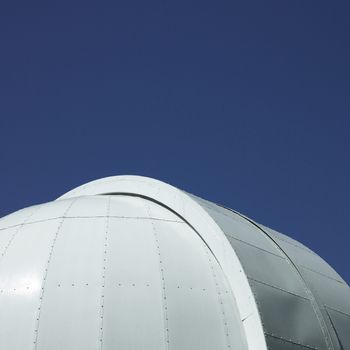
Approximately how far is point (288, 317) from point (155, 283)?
192 centimetres

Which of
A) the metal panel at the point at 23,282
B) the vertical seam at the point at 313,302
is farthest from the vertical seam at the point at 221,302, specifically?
the metal panel at the point at 23,282

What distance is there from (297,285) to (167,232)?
215 centimetres

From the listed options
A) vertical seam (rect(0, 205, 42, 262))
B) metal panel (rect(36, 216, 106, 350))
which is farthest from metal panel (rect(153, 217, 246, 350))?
vertical seam (rect(0, 205, 42, 262))

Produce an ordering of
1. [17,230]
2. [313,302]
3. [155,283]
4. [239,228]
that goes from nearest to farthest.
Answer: [155,283] → [313,302] → [17,230] → [239,228]

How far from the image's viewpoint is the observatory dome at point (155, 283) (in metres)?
7.84

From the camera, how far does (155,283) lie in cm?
837

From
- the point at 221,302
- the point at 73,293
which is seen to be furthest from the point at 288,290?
the point at 73,293

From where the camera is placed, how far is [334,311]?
32.1ft

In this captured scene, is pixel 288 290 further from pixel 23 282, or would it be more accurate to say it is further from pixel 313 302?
pixel 23 282

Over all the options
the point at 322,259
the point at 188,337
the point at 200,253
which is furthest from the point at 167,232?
the point at 322,259

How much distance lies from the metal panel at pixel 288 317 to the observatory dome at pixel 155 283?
0.06 ft

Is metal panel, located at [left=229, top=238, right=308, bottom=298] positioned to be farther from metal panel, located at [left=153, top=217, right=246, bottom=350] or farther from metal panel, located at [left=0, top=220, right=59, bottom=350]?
metal panel, located at [left=0, top=220, right=59, bottom=350]

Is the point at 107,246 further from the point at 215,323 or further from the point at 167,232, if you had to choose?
the point at 215,323

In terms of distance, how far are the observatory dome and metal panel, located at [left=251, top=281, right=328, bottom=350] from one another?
2 cm
